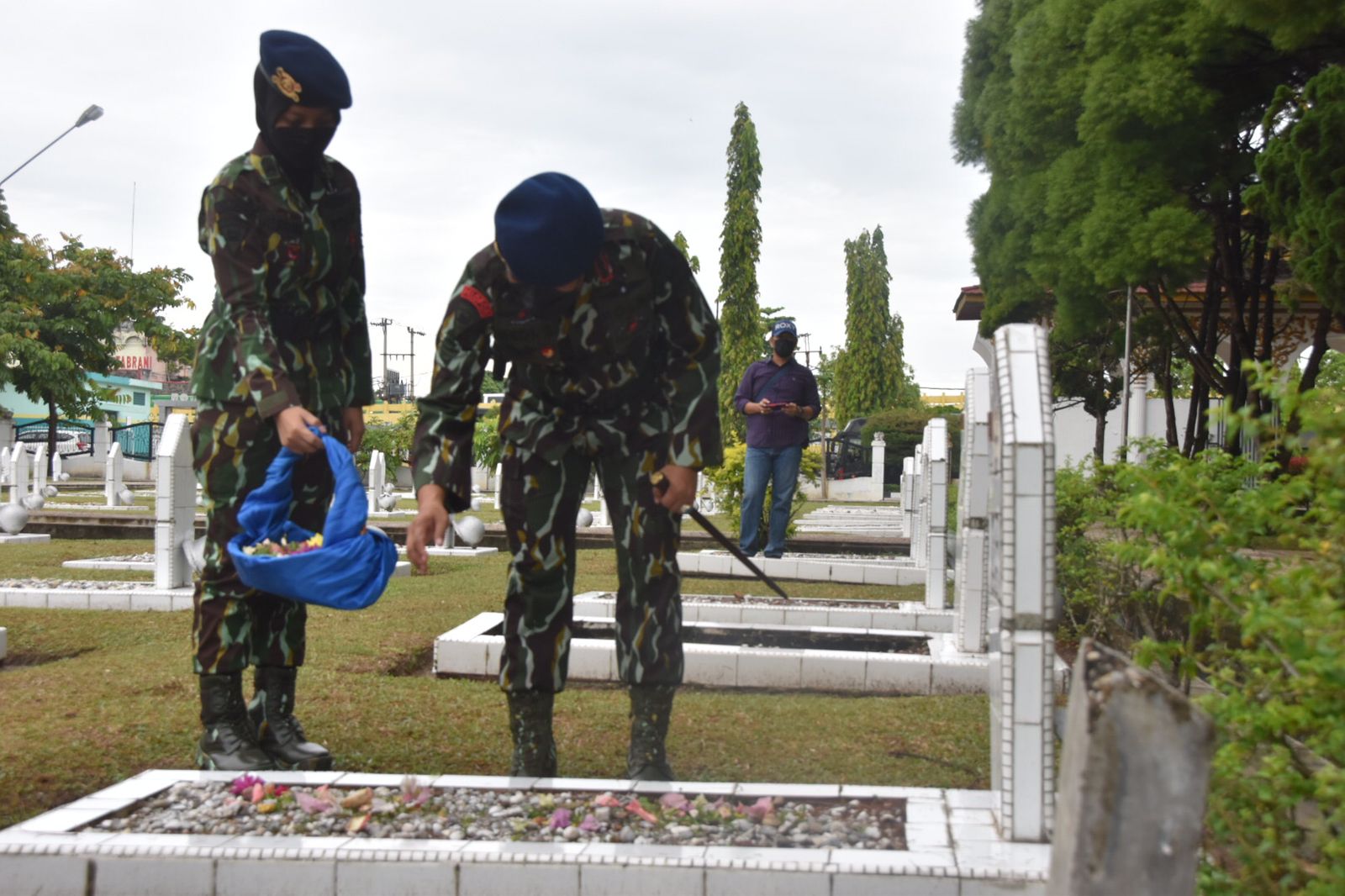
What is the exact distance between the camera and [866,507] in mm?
29938

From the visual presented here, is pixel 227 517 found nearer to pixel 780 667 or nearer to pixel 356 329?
pixel 356 329

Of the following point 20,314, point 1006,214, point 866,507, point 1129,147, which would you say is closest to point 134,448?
point 20,314

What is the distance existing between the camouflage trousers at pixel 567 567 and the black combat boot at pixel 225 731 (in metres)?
0.75

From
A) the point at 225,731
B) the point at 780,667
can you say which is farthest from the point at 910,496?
the point at 225,731

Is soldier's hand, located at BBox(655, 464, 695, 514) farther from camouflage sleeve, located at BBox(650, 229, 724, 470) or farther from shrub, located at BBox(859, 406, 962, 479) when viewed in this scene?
shrub, located at BBox(859, 406, 962, 479)

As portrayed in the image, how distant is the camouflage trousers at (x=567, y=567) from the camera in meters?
3.55

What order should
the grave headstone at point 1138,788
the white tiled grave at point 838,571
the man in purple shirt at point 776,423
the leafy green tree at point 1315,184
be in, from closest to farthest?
the grave headstone at point 1138,788 → the leafy green tree at point 1315,184 → the man in purple shirt at point 776,423 → the white tiled grave at point 838,571

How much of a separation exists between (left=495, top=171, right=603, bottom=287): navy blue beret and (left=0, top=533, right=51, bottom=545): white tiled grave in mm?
12170

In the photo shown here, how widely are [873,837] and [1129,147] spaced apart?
13318 mm

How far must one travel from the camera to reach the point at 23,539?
1384cm

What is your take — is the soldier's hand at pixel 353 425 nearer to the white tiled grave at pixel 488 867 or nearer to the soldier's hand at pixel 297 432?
the soldier's hand at pixel 297 432

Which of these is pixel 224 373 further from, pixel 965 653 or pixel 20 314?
pixel 20 314

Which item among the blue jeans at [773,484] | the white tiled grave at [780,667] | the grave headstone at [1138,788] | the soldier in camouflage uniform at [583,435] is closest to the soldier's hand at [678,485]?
the soldier in camouflage uniform at [583,435]

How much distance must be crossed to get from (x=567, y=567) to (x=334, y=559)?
0.64m
